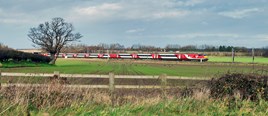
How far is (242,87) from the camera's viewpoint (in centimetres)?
1033

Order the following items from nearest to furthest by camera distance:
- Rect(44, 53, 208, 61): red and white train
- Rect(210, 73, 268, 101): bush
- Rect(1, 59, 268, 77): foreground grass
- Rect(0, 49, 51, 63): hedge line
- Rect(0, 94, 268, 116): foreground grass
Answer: Rect(0, 94, 268, 116): foreground grass
Rect(210, 73, 268, 101): bush
Rect(1, 59, 268, 77): foreground grass
Rect(0, 49, 51, 63): hedge line
Rect(44, 53, 208, 61): red and white train

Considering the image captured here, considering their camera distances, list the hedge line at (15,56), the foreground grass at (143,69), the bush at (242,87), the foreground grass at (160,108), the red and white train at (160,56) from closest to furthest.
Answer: the foreground grass at (160,108) < the bush at (242,87) < the foreground grass at (143,69) < the hedge line at (15,56) < the red and white train at (160,56)

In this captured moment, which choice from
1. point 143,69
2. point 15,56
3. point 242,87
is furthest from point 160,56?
point 242,87

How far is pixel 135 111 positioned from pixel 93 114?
3.86 ft

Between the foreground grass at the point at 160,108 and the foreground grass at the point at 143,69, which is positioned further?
the foreground grass at the point at 143,69

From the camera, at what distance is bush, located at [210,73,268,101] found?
33.2 ft

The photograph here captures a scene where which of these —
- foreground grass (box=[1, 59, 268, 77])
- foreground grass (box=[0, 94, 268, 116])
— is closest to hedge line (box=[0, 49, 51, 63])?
foreground grass (box=[1, 59, 268, 77])

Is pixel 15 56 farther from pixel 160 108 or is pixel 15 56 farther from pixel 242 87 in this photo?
pixel 160 108

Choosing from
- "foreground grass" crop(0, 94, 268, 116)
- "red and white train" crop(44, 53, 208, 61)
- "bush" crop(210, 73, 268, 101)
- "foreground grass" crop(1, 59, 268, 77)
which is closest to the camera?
"foreground grass" crop(0, 94, 268, 116)

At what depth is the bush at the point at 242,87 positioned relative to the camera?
33.2 ft

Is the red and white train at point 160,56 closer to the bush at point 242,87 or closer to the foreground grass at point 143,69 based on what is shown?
the foreground grass at point 143,69

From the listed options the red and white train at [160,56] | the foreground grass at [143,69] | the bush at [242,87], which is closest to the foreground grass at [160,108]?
the bush at [242,87]

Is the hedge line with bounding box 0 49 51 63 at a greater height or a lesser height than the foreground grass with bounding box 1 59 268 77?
greater

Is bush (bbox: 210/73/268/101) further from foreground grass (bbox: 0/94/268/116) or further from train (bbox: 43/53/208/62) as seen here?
train (bbox: 43/53/208/62)
